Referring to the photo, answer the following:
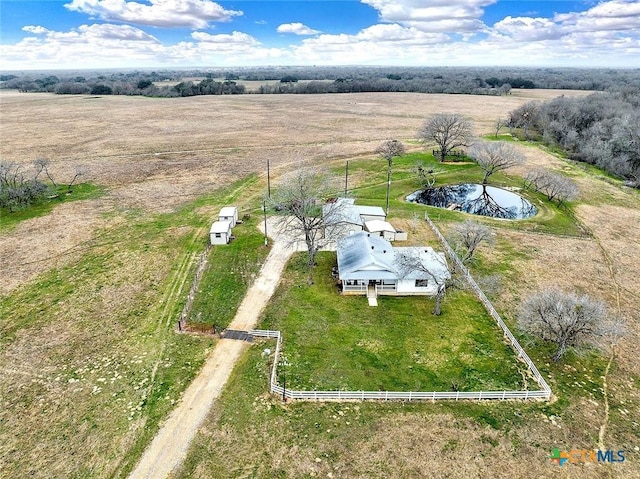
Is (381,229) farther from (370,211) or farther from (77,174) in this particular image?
(77,174)

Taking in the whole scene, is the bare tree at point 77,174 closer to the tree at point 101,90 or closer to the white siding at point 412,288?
the white siding at point 412,288

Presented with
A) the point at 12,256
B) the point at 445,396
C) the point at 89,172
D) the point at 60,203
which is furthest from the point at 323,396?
the point at 89,172

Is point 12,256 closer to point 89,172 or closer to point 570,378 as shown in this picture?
point 89,172

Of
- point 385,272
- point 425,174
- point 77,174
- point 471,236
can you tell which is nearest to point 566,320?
point 385,272

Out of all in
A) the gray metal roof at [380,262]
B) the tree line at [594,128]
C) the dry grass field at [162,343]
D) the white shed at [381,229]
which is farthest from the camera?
the tree line at [594,128]

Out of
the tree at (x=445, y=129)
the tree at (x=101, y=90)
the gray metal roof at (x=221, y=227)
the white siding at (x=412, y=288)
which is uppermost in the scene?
the tree at (x=101, y=90)

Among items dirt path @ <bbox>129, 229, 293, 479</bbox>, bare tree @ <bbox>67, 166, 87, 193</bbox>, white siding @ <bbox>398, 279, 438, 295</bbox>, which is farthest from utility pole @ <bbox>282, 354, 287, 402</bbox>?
bare tree @ <bbox>67, 166, 87, 193</bbox>

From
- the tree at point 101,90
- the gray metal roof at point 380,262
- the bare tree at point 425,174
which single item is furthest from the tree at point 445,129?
the tree at point 101,90
